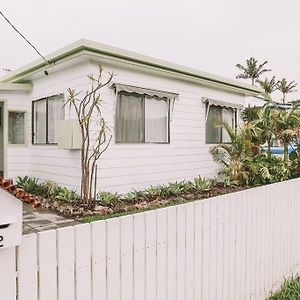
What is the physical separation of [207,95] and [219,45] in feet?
23.7

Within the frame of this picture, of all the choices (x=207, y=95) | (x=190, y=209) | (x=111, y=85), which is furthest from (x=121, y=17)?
(x=190, y=209)

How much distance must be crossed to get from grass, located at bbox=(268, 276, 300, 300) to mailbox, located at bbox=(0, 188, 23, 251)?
2.95 metres

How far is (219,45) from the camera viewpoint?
16141 mm

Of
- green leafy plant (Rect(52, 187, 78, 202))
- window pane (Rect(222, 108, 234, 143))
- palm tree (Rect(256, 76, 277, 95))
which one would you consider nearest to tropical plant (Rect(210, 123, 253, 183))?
window pane (Rect(222, 108, 234, 143))

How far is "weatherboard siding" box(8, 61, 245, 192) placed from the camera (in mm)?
7352

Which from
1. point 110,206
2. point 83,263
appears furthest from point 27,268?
point 110,206

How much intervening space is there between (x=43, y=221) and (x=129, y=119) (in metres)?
3.38

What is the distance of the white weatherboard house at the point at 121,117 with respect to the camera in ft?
24.0

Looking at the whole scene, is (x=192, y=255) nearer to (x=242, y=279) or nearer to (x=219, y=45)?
(x=242, y=279)

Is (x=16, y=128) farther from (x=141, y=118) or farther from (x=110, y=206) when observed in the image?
(x=110, y=206)

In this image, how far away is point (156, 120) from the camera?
8.61 m

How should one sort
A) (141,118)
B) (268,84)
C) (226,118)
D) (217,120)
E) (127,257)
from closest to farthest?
(127,257) < (141,118) < (217,120) < (226,118) < (268,84)

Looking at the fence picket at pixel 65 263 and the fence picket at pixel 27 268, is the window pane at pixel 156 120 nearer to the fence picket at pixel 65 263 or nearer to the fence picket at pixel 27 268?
the fence picket at pixel 65 263

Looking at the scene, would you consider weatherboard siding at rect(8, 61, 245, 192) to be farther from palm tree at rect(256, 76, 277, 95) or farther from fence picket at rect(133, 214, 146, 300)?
palm tree at rect(256, 76, 277, 95)
